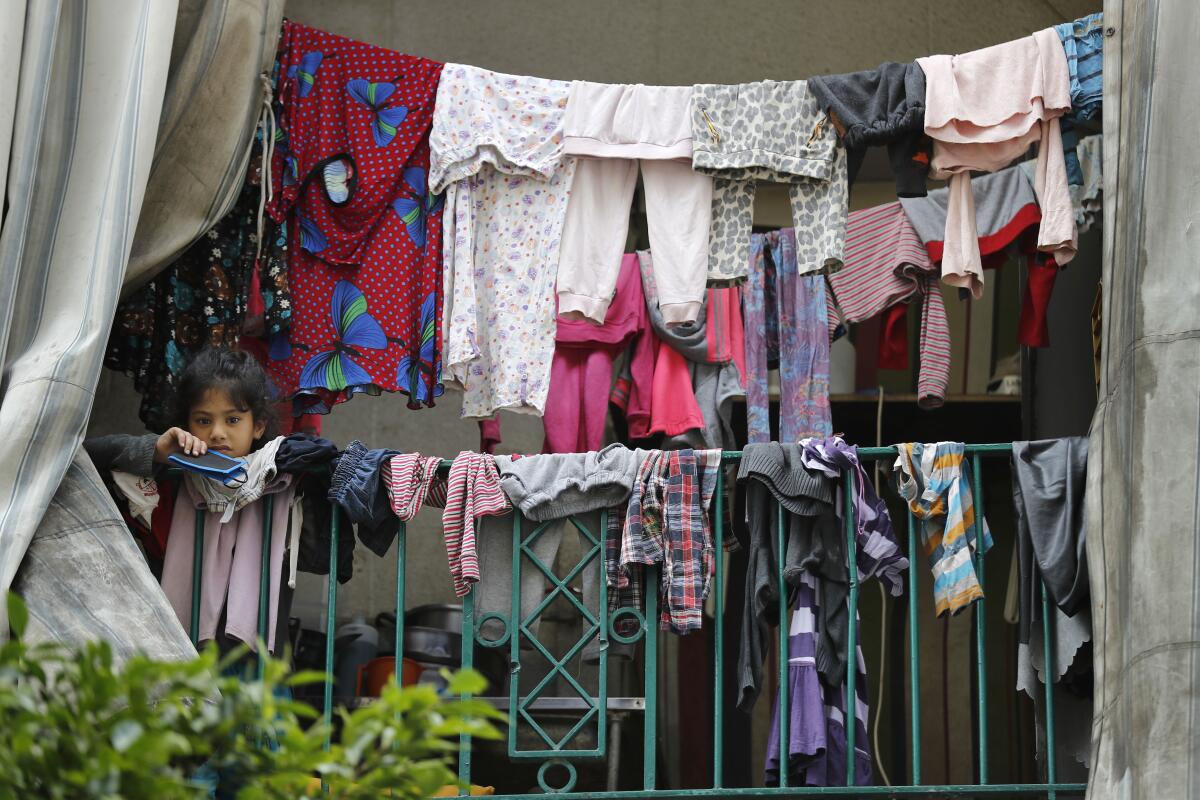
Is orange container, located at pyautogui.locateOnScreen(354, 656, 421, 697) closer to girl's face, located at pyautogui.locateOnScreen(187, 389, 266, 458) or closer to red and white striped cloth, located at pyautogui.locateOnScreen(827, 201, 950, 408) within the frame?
girl's face, located at pyautogui.locateOnScreen(187, 389, 266, 458)

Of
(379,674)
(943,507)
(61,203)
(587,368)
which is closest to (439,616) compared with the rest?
(379,674)

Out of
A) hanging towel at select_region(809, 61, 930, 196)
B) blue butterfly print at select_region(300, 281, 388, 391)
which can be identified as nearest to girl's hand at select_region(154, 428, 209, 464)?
blue butterfly print at select_region(300, 281, 388, 391)

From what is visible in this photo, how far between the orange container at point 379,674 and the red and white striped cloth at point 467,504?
4.88ft

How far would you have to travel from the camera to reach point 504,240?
579cm

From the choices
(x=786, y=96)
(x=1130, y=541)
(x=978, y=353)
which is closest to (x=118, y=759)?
(x=1130, y=541)

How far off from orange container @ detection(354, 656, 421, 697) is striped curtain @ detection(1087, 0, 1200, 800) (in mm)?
2786

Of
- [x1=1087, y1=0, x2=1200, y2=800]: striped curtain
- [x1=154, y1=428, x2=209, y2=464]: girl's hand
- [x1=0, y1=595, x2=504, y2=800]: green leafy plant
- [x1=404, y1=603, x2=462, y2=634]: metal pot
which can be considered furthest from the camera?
[x1=404, y1=603, x2=462, y2=634]: metal pot

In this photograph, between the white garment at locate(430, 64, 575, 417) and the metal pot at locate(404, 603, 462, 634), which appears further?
the metal pot at locate(404, 603, 462, 634)

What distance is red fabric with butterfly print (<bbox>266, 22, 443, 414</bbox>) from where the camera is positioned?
573cm

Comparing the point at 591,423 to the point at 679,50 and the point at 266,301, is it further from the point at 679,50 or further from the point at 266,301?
the point at 679,50

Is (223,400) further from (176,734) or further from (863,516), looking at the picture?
(176,734)

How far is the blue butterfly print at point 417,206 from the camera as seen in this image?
229 inches

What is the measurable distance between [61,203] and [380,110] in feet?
4.17

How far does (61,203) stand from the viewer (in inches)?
192
